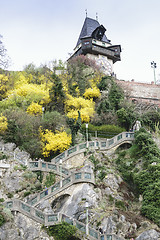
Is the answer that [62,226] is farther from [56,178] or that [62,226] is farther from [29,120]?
[29,120]

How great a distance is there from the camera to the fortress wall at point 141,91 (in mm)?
47469

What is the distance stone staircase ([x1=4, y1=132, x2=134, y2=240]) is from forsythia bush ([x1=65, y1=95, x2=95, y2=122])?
7.36 metres

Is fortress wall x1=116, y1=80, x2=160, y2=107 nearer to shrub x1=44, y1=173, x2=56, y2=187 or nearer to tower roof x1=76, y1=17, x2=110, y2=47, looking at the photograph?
tower roof x1=76, y1=17, x2=110, y2=47

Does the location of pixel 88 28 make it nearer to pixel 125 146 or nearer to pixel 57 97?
pixel 57 97

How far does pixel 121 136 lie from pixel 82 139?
13.9 feet

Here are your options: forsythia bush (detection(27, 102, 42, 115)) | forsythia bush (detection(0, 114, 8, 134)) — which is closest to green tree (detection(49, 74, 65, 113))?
forsythia bush (detection(27, 102, 42, 115))

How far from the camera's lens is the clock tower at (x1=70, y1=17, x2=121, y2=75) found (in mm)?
53531

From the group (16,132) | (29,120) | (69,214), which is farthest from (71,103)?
(69,214)

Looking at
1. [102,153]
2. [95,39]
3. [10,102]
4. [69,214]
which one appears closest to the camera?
[69,214]

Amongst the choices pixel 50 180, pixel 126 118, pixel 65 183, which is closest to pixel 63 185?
pixel 65 183

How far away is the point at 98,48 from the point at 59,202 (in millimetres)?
37282

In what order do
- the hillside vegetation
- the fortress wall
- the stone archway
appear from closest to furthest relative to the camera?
the hillside vegetation → the stone archway → the fortress wall

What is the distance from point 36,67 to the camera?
48625mm

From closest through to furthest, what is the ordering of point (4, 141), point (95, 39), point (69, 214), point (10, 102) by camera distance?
point (69, 214), point (4, 141), point (10, 102), point (95, 39)
